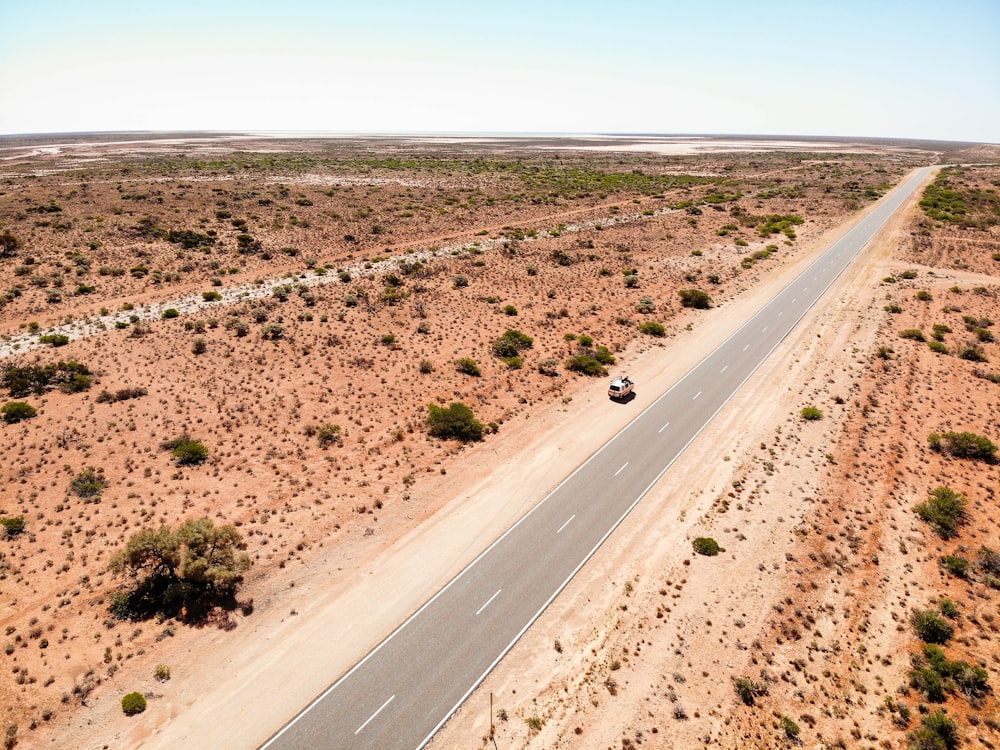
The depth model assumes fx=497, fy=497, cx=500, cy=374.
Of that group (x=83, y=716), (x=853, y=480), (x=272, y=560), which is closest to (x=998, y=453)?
(x=853, y=480)

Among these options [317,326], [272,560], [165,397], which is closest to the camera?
[272,560]

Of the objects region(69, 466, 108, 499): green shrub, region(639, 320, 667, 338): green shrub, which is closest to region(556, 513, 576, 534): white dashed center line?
region(69, 466, 108, 499): green shrub

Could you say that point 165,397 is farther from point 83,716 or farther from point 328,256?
point 328,256

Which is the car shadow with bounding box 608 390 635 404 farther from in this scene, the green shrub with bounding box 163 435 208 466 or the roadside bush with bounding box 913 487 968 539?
the green shrub with bounding box 163 435 208 466

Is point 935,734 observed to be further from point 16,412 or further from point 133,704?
point 16,412

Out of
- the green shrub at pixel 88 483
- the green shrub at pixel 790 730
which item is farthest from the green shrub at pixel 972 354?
the green shrub at pixel 88 483

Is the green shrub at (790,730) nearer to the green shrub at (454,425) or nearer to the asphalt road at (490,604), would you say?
the asphalt road at (490,604)

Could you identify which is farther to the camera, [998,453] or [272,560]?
[998,453]
